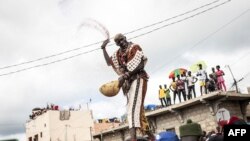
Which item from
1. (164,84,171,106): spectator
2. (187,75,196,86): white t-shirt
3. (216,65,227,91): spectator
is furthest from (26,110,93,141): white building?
(216,65,227,91): spectator

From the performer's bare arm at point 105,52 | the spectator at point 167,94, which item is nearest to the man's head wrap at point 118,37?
the performer's bare arm at point 105,52

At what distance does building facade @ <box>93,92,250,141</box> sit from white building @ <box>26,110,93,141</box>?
2617cm

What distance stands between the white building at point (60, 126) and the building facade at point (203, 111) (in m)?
26.2

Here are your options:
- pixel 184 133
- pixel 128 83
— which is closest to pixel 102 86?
pixel 128 83

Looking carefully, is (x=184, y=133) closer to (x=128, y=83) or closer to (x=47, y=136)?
(x=128, y=83)

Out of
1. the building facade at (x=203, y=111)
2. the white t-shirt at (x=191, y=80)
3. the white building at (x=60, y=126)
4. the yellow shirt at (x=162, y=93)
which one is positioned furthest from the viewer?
the white building at (x=60, y=126)

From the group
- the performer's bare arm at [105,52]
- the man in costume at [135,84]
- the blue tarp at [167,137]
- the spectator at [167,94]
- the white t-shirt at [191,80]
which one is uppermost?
the white t-shirt at [191,80]

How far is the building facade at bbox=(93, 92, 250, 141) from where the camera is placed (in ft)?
61.6

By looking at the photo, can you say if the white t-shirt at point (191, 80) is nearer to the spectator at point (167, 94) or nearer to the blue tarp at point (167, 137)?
the spectator at point (167, 94)

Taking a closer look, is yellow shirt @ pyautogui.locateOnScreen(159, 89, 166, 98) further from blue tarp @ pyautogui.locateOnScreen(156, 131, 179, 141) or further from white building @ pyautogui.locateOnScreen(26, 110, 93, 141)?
white building @ pyautogui.locateOnScreen(26, 110, 93, 141)

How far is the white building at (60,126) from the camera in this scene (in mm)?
47500

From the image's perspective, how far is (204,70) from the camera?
707 inches

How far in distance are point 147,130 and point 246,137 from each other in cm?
285

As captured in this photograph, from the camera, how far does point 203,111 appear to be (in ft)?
64.4
